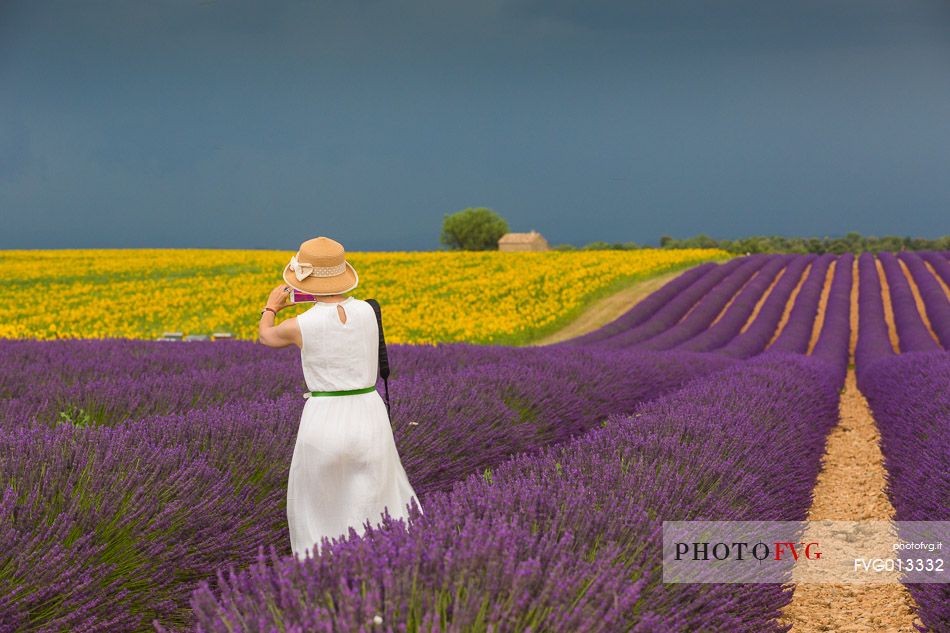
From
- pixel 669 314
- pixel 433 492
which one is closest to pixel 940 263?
pixel 669 314

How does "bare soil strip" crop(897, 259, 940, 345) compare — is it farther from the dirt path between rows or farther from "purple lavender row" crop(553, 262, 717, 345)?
the dirt path between rows

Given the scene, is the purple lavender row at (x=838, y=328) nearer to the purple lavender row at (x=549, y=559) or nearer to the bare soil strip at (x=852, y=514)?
the bare soil strip at (x=852, y=514)

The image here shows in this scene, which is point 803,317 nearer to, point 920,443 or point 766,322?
point 766,322

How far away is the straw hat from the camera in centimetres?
307

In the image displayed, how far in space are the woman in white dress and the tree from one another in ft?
198

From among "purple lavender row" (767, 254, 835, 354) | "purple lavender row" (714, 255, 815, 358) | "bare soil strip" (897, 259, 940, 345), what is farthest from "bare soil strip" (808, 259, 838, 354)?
"bare soil strip" (897, 259, 940, 345)

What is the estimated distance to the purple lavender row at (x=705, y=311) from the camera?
15.9m

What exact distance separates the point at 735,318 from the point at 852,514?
14.6m

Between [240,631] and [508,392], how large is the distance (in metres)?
4.58

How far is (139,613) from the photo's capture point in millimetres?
2824

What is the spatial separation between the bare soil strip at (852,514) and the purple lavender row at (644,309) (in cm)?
630

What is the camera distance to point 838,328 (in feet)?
58.4

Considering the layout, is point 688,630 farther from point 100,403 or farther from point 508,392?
point 100,403

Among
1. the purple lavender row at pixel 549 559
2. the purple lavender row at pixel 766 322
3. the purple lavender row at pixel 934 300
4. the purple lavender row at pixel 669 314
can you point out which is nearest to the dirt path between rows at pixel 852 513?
the purple lavender row at pixel 549 559
